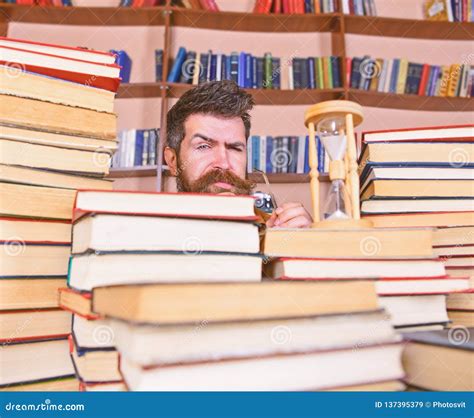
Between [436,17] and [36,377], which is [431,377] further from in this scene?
[436,17]

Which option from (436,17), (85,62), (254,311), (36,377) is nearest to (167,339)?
(254,311)

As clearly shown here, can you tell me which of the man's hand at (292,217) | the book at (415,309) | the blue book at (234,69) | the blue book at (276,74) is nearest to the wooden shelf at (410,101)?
the blue book at (276,74)

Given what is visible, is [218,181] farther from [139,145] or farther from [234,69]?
[234,69]

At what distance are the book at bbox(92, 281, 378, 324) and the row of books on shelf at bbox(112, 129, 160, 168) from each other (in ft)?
6.53

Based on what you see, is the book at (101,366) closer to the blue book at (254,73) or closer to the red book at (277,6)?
the blue book at (254,73)

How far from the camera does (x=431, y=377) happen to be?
0.42 meters

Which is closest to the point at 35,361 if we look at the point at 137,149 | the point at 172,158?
the point at 172,158

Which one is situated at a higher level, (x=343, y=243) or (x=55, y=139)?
(x=55, y=139)

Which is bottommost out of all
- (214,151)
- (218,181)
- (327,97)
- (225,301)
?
(225,301)

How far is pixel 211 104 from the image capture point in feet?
5.12

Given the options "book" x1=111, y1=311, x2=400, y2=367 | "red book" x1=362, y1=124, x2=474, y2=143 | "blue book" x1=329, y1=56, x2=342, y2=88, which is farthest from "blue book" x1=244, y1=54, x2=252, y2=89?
"book" x1=111, y1=311, x2=400, y2=367

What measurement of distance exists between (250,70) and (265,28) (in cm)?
43

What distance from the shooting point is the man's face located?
1494 mm
